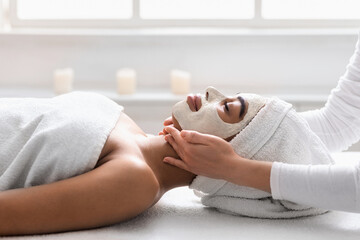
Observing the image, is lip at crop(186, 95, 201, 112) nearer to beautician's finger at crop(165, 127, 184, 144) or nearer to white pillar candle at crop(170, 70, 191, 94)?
beautician's finger at crop(165, 127, 184, 144)

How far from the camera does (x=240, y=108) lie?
1612mm

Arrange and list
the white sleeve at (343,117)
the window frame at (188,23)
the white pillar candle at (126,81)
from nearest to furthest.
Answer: the white sleeve at (343,117), the white pillar candle at (126,81), the window frame at (188,23)

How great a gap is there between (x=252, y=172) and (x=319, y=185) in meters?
0.16

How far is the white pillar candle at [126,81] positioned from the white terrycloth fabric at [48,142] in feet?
4.58

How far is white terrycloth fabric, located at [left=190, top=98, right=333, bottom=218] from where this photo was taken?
157cm

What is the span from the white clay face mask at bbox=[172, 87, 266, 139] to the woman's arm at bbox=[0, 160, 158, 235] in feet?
0.70

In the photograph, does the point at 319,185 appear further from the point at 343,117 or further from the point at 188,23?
the point at 188,23

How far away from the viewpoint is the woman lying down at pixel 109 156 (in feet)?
4.56

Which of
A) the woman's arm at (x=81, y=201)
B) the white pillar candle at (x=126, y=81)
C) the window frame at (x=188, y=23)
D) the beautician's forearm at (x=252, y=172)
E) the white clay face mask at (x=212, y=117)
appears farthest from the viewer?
the window frame at (x=188, y=23)

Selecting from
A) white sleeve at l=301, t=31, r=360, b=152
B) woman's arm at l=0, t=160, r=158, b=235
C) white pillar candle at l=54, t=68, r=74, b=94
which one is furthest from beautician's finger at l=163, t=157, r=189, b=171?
white pillar candle at l=54, t=68, r=74, b=94

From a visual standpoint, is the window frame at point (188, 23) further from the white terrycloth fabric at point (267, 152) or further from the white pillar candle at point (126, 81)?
the white terrycloth fabric at point (267, 152)

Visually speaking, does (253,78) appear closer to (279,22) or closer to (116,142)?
(279,22)

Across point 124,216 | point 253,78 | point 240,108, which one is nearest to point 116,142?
point 124,216

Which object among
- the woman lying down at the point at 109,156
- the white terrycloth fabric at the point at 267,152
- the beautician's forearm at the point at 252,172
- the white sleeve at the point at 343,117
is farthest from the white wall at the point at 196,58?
the beautician's forearm at the point at 252,172
